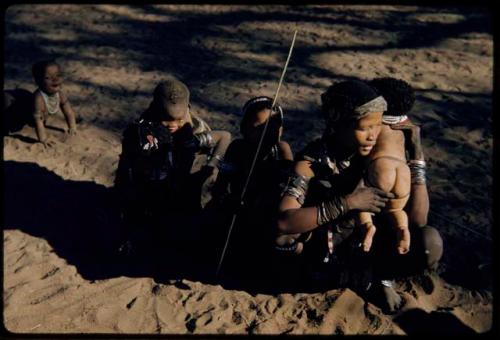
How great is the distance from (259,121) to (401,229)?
1.49m

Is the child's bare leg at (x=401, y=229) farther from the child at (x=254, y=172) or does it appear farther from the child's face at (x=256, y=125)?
the child's face at (x=256, y=125)

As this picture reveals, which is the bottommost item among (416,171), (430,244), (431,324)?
(431,324)

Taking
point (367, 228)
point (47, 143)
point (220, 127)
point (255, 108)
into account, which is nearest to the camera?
point (367, 228)

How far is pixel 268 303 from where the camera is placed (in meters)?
4.59

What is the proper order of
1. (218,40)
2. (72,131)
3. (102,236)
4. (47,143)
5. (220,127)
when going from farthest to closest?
1. (218,40)
2. (220,127)
3. (72,131)
4. (47,143)
5. (102,236)

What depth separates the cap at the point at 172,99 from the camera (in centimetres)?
470

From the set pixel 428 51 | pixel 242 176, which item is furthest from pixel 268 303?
pixel 428 51

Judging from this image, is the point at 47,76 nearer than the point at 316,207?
No

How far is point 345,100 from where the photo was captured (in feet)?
12.5

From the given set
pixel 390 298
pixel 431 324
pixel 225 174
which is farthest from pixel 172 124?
pixel 431 324

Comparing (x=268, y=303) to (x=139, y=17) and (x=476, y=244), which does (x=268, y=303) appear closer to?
(x=476, y=244)

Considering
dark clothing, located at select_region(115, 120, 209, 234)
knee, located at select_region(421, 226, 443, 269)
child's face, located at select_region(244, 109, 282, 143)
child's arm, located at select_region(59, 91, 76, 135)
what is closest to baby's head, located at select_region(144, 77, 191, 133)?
dark clothing, located at select_region(115, 120, 209, 234)

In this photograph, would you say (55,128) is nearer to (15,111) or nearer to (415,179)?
(15,111)

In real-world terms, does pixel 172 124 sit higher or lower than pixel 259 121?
lower
